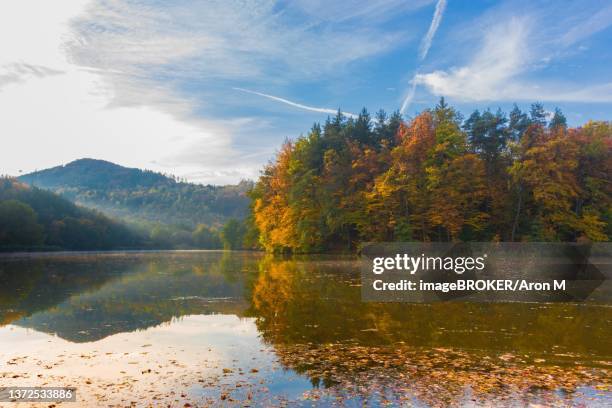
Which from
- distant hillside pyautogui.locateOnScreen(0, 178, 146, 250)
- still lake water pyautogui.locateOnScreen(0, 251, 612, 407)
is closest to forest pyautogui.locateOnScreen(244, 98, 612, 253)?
still lake water pyautogui.locateOnScreen(0, 251, 612, 407)

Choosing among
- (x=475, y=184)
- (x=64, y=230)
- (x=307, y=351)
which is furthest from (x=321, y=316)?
(x=64, y=230)

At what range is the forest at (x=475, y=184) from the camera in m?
48.7

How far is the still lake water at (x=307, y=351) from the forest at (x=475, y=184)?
103 ft

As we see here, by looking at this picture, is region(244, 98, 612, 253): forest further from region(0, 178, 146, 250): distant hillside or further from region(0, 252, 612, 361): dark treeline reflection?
region(0, 178, 146, 250): distant hillside

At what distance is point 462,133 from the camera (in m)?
53.5

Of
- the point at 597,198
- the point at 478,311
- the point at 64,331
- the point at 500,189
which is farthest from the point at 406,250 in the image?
the point at 64,331

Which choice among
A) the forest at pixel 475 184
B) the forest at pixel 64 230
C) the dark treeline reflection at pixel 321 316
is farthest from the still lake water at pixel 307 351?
the forest at pixel 64 230

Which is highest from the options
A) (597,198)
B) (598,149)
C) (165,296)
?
(598,149)

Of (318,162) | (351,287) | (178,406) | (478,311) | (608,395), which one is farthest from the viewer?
(318,162)

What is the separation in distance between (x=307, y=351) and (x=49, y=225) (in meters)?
121

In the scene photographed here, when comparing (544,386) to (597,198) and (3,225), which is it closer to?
(597,198)

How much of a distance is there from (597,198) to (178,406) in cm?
5378

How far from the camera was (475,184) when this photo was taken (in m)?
51.5

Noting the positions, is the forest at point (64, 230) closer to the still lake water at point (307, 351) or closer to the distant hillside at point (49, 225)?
the distant hillside at point (49, 225)
